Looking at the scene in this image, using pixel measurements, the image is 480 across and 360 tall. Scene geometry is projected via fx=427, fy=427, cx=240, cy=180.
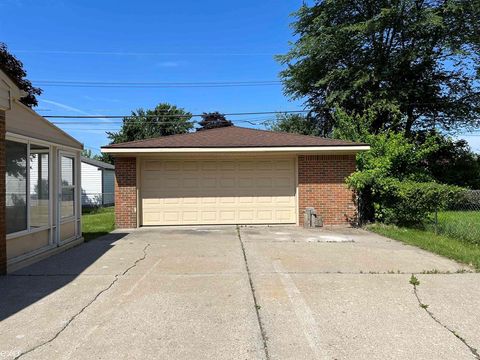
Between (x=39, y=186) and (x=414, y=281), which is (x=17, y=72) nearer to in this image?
(x=39, y=186)

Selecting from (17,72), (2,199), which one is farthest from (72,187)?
(17,72)

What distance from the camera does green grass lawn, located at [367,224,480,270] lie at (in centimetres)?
811

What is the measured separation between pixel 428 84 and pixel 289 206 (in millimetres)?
14180

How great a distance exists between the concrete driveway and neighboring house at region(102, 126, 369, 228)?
5103 mm

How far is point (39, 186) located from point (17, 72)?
56.4ft

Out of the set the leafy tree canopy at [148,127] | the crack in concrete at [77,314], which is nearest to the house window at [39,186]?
the crack in concrete at [77,314]

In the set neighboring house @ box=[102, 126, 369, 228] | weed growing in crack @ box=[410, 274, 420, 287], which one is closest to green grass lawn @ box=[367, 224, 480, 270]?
weed growing in crack @ box=[410, 274, 420, 287]

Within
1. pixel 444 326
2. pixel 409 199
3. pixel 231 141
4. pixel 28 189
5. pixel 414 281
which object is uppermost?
pixel 231 141

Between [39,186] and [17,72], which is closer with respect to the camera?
[39,186]

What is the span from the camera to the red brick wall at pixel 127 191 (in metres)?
13.7

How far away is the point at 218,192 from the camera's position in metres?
14.2

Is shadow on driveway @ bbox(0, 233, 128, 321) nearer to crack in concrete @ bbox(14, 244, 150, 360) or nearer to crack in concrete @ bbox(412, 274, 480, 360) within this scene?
crack in concrete @ bbox(14, 244, 150, 360)

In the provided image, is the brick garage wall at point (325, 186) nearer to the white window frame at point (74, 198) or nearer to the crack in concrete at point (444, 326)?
the white window frame at point (74, 198)

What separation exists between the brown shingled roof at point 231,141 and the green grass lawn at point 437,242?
289 cm
